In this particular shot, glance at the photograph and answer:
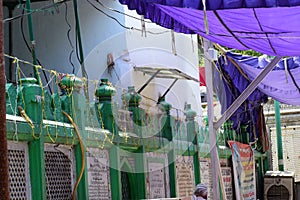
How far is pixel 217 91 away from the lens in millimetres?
14180

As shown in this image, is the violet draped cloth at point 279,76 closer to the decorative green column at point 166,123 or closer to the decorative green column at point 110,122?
the decorative green column at point 166,123

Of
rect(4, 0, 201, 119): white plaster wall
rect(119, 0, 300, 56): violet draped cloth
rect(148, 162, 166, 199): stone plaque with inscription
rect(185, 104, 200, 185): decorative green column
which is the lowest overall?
rect(148, 162, 166, 199): stone plaque with inscription

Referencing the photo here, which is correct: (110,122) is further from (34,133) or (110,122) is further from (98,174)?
(34,133)

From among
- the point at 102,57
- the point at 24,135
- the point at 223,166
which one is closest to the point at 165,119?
the point at 102,57

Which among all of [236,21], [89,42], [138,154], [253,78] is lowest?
[138,154]

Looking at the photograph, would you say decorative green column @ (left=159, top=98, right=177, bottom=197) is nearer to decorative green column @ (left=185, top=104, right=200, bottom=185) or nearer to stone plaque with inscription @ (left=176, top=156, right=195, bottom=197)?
stone plaque with inscription @ (left=176, top=156, right=195, bottom=197)

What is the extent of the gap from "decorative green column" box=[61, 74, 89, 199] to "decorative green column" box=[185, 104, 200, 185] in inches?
166

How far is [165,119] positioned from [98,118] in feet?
8.17

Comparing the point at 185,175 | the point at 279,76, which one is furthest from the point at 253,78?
the point at 185,175

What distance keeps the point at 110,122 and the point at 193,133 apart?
12.1ft

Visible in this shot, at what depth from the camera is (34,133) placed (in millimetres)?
7285

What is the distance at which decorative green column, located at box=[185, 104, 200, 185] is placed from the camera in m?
12.6

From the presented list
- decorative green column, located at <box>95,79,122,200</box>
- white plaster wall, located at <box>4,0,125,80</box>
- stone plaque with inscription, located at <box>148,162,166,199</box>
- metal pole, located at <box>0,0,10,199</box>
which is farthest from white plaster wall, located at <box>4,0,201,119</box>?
metal pole, located at <box>0,0,10,199</box>

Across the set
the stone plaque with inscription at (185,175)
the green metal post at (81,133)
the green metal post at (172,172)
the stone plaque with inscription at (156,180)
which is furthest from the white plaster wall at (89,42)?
the green metal post at (81,133)
